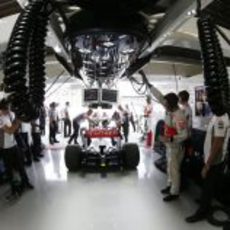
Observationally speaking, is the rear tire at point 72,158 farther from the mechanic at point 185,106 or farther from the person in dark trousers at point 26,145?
the mechanic at point 185,106

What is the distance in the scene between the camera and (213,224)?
4.04m

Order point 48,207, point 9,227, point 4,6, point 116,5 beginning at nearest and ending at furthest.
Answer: point 116,5 → point 4,6 → point 9,227 → point 48,207

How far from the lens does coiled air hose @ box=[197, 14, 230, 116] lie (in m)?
1.07

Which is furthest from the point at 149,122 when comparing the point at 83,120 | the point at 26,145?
the point at 26,145

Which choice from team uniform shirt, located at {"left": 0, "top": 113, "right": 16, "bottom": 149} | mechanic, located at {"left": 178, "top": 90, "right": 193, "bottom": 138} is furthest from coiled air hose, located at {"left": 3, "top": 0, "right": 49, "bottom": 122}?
mechanic, located at {"left": 178, "top": 90, "right": 193, "bottom": 138}

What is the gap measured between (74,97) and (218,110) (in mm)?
21061

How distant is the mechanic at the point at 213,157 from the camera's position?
4008 mm

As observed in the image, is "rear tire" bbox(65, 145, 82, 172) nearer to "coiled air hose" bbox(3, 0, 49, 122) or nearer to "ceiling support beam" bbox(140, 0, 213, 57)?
"ceiling support beam" bbox(140, 0, 213, 57)

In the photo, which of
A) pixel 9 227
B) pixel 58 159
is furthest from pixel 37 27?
pixel 58 159

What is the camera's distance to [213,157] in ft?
13.2

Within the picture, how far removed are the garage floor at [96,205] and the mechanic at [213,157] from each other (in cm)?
20

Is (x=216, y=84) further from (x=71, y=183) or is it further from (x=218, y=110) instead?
(x=71, y=183)

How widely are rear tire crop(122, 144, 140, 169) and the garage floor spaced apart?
1.45 feet

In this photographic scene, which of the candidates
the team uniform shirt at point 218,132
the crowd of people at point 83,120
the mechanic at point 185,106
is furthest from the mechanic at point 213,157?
the crowd of people at point 83,120
